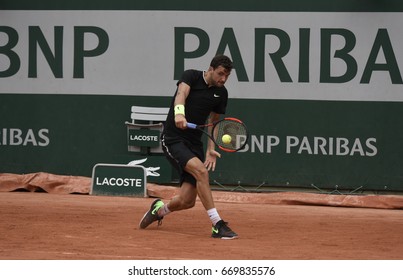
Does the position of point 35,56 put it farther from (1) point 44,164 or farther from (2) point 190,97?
(2) point 190,97

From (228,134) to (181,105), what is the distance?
0.54m

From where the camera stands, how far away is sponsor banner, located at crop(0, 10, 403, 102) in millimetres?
11672

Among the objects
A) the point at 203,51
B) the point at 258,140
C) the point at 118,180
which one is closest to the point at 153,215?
the point at 118,180

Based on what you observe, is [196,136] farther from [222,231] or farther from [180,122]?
[222,231]

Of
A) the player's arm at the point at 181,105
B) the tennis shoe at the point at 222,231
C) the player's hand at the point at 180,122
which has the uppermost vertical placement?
the player's arm at the point at 181,105

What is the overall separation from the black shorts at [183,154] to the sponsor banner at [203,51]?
372cm

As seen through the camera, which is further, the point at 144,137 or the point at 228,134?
the point at 144,137

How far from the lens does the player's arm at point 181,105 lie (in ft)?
25.0

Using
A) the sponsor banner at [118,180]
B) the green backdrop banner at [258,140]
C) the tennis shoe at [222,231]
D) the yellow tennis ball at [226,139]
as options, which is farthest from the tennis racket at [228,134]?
the green backdrop banner at [258,140]

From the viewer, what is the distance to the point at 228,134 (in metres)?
8.11

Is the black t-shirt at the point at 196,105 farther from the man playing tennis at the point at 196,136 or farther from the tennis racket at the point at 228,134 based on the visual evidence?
the tennis racket at the point at 228,134

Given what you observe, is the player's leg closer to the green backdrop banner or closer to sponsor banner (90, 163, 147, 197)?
sponsor banner (90, 163, 147, 197)

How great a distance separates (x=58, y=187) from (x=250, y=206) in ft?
8.36

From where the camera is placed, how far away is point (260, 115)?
39.0 ft
